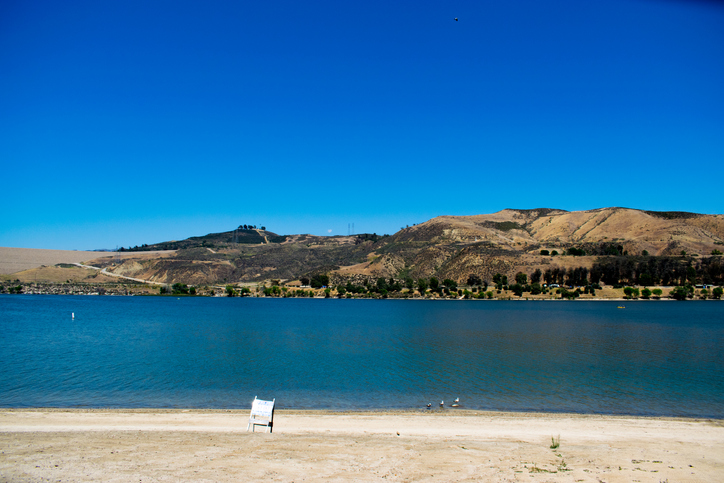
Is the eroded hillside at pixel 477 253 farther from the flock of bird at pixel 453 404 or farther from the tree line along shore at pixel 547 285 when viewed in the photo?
the flock of bird at pixel 453 404

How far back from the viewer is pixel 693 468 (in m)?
13.6

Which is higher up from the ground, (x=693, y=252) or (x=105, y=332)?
(x=693, y=252)

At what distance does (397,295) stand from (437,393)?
11337cm

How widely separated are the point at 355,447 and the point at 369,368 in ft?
59.2

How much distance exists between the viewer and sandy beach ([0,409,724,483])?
12.4 metres

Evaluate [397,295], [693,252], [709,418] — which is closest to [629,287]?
[693,252]

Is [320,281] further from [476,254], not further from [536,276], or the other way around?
[536,276]

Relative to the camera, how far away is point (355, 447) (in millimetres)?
15055

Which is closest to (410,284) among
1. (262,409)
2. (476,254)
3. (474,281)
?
(474,281)

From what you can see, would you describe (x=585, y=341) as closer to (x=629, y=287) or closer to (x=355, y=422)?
(x=355, y=422)

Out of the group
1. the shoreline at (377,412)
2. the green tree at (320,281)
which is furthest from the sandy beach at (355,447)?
the green tree at (320,281)

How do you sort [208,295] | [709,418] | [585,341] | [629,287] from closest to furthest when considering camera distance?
[709,418], [585,341], [629,287], [208,295]

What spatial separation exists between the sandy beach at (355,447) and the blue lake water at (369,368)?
3250 mm

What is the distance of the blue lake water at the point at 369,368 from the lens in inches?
952
